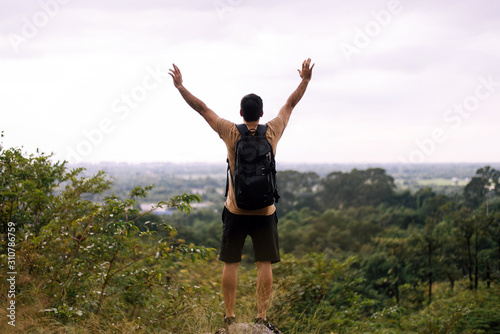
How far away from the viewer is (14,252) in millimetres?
3549

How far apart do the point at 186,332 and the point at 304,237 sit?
27.6m

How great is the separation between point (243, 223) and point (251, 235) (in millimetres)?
109

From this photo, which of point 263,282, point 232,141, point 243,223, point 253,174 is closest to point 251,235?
point 243,223

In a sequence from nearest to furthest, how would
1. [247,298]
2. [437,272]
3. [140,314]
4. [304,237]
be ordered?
[140,314], [247,298], [437,272], [304,237]

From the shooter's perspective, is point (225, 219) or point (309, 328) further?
point (309, 328)

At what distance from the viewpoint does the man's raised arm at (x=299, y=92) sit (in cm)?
327

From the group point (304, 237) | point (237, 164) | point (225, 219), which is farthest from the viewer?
point (304, 237)

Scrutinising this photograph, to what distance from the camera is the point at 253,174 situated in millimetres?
2822

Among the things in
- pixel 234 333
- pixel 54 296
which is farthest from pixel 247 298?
pixel 54 296

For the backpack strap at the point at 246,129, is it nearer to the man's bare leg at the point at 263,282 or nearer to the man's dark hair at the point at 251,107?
the man's dark hair at the point at 251,107

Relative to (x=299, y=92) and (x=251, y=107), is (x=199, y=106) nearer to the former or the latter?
(x=251, y=107)

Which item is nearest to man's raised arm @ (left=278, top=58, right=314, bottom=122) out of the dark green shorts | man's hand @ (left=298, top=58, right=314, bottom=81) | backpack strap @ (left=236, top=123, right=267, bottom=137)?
man's hand @ (left=298, top=58, right=314, bottom=81)

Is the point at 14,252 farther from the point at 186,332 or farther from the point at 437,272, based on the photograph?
the point at 437,272

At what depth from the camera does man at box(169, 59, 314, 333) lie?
2986 mm
